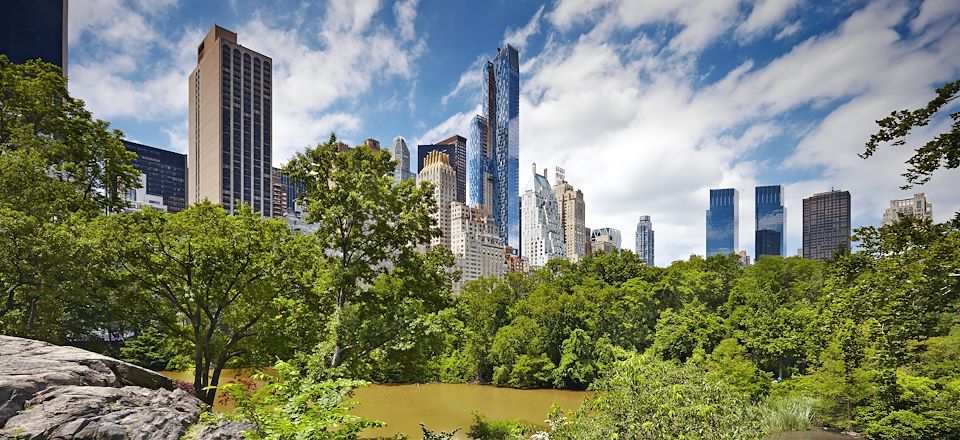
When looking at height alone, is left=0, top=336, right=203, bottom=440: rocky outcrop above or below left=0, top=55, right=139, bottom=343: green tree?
below

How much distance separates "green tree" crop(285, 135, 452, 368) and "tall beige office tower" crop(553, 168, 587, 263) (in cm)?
17678

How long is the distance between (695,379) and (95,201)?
1522 centimetres

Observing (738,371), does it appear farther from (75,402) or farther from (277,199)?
(277,199)

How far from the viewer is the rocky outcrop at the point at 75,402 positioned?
18.6 feet

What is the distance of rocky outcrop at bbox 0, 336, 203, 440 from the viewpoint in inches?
223

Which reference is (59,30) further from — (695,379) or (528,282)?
(695,379)

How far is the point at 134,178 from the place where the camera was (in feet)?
46.7

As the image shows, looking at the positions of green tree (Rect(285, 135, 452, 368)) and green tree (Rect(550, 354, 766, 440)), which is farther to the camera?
green tree (Rect(285, 135, 452, 368))

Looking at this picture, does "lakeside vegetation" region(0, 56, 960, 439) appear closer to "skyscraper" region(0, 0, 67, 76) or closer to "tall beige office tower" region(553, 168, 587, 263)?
"skyscraper" region(0, 0, 67, 76)

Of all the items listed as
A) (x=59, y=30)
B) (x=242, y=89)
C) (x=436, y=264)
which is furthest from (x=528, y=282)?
(x=242, y=89)

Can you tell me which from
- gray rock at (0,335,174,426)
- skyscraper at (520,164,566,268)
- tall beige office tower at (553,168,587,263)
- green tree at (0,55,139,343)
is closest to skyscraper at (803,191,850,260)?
tall beige office tower at (553,168,587,263)

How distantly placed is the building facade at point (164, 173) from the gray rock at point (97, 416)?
4680 inches

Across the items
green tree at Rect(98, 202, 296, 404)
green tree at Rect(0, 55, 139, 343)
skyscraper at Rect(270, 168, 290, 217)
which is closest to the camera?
green tree at Rect(0, 55, 139, 343)

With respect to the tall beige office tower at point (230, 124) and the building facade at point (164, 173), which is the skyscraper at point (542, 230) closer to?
the tall beige office tower at point (230, 124)
